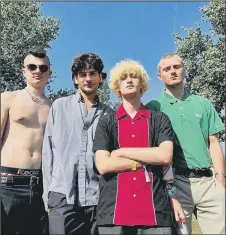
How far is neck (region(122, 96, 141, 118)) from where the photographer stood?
453 centimetres

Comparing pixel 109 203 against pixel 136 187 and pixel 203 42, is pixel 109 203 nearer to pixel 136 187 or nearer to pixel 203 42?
pixel 136 187

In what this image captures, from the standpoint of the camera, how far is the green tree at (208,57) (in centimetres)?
2509

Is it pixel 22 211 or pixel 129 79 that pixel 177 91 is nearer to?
pixel 129 79

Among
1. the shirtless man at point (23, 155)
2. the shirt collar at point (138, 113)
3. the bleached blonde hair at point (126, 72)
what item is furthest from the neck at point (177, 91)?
the shirtless man at point (23, 155)

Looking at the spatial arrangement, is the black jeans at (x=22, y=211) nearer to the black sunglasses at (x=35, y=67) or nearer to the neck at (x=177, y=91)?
the black sunglasses at (x=35, y=67)

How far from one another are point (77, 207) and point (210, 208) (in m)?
1.61

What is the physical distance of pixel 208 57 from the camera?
25.8 meters

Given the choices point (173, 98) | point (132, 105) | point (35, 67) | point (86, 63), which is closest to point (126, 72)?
point (132, 105)

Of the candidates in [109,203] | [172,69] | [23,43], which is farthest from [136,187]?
[23,43]

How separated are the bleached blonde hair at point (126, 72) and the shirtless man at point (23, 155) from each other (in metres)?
1.14

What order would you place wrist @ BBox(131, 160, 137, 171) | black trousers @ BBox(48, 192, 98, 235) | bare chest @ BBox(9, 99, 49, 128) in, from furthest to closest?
1. bare chest @ BBox(9, 99, 49, 128)
2. black trousers @ BBox(48, 192, 98, 235)
3. wrist @ BBox(131, 160, 137, 171)

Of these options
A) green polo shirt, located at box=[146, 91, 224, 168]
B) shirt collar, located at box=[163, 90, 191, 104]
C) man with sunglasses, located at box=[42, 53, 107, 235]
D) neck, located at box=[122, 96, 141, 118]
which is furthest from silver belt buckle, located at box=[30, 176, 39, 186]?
shirt collar, located at box=[163, 90, 191, 104]

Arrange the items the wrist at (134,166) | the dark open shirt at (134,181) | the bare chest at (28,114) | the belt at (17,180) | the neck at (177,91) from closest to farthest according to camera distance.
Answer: the dark open shirt at (134,181), the wrist at (134,166), the neck at (177,91), the belt at (17,180), the bare chest at (28,114)

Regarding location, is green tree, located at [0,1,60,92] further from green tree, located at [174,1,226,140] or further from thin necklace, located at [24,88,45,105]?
thin necklace, located at [24,88,45,105]
